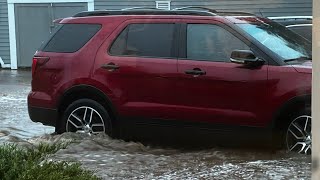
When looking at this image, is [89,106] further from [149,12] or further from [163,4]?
[163,4]

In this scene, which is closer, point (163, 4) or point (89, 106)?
point (89, 106)

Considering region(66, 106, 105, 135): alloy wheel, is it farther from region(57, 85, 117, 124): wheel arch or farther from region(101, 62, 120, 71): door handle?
region(101, 62, 120, 71): door handle

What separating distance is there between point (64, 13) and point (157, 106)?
42.8 feet

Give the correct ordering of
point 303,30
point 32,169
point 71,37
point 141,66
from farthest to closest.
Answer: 1. point 303,30
2. point 71,37
3. point 141,66
4. point 32,169

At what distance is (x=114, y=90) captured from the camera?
22.8 ft

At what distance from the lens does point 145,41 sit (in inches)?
276

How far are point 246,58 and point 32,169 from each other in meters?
2.66

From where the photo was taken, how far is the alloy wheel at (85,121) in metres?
7.04

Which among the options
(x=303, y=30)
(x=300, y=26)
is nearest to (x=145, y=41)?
(x=303, y=30)

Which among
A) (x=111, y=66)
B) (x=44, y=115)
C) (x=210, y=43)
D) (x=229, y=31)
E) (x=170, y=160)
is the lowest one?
(x=170, y=160)

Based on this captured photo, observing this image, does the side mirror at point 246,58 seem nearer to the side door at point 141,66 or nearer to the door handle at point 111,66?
the side door at point 141,66

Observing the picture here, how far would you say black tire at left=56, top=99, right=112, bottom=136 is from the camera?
23.0 ft

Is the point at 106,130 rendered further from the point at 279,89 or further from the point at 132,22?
the point at 279,89

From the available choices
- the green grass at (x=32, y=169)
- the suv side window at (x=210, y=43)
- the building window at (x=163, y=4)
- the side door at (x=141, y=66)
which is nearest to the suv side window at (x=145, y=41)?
the side door at (x=141, y=66)
